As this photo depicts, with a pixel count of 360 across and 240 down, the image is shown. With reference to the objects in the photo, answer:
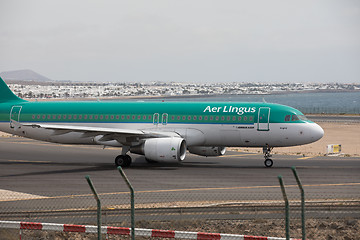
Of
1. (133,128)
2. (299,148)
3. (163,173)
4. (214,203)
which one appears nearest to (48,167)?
(133,128)

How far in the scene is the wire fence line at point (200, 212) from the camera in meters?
18.5

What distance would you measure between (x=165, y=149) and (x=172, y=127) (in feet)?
10.4

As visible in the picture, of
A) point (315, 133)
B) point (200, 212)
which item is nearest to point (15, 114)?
point (315, 133)

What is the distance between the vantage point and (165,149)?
34.6m

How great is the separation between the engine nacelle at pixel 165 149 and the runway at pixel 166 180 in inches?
35.5

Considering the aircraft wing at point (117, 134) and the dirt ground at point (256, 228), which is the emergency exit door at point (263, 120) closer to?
the aircraft wing at point (117, 134)

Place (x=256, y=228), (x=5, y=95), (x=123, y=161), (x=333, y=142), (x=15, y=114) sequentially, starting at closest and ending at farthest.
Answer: (x=256, y=228) → (x=123, y=161) → (x=15, y=114) → (x=5, y=95) → (x=333, y=142)

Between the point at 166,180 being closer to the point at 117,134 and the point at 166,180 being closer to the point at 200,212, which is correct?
→ the point at 117,134

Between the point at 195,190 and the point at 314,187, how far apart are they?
6.14 m

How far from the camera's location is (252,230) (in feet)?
60.3

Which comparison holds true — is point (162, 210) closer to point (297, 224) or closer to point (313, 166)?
point (297, 224)

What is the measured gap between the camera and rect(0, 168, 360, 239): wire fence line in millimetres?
18500

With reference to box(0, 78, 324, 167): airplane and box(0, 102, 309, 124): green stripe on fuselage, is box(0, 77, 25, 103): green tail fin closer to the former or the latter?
box(0, 102, 309, 124): green stripe on fuselage

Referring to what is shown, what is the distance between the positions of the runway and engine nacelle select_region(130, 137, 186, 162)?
35.5 inches
